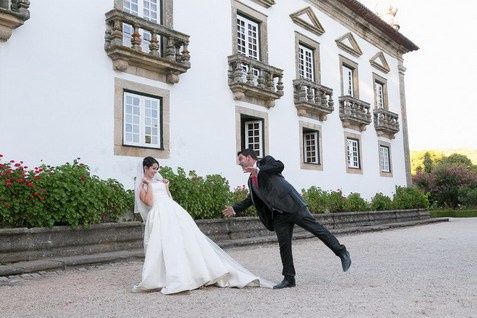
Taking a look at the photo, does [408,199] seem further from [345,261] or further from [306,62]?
[345,261]

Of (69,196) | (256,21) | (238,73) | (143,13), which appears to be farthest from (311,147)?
(69,196)

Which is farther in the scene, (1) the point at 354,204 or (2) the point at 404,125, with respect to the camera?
(2) the point at 404,125

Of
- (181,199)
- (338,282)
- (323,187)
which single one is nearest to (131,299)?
(338,282)

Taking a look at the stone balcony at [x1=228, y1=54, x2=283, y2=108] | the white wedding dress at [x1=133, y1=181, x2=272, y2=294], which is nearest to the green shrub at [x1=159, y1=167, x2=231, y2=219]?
the stone balcony at [x1=228, y1=54, x2=283, y2=108]

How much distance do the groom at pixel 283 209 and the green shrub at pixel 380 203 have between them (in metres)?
12.1

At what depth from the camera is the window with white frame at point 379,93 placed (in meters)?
20.0

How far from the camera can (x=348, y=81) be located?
1798 cm

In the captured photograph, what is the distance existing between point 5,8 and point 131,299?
5467 mm

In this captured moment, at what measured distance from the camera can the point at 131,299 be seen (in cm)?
472

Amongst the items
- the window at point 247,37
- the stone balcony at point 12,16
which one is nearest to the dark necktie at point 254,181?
the stone balcony at point 12,16

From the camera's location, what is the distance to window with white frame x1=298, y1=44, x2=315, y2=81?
1541 cm

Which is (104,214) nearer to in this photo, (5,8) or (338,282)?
(5,8)

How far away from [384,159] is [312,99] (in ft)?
22.5

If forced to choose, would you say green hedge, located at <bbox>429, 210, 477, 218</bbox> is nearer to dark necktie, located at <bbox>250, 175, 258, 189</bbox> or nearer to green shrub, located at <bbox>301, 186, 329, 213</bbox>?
green shrub, located at <bbox>301, 186, 329, 213</bbox>
